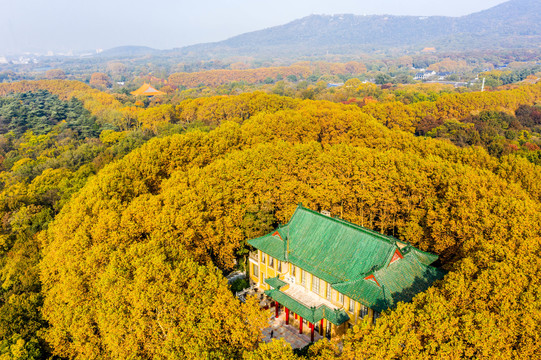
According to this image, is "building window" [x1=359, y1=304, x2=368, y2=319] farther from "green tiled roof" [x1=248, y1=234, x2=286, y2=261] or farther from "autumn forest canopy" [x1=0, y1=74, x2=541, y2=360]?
"green tiled roof" [x1=248, y1=234, x2=286, y2=261]

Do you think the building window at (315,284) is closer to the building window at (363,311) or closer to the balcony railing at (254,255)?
the building window at (363,311)

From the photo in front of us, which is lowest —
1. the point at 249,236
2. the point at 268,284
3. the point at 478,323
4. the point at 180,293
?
the point at 268,284

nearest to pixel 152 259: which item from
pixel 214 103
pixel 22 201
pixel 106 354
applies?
pixel 106 354

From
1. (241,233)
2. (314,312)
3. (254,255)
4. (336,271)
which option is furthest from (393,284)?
→ (241,233)

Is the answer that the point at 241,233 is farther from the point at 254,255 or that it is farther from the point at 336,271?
the point at 336,271

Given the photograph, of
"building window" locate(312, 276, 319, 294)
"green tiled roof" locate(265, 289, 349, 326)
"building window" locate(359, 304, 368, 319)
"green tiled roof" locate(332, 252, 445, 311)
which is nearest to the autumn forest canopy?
"green tiled roof" locate(332, 252, 445, 311)

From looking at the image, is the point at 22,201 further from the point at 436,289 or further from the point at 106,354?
the point at 436,289
